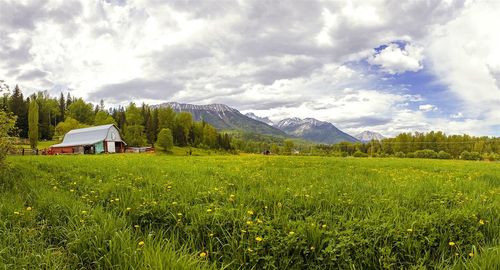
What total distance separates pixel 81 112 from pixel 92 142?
7193 cm

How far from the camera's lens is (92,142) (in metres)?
71.8

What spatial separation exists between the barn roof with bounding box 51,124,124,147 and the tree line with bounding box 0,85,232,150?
19.3 metres

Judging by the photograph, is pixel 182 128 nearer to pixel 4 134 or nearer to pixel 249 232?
pixel 4 134

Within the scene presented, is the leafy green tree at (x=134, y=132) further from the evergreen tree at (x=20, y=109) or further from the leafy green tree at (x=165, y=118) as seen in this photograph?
the evergreen tree at (x=20, y=109)

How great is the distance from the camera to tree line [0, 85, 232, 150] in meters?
102

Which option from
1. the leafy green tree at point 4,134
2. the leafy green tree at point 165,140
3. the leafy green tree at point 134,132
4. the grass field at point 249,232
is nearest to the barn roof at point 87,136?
the leafy green tree at point 165,140

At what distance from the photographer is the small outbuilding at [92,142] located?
71938 mm

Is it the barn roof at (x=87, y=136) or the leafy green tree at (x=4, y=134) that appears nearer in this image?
the leafy green tree at (x=4, y=134)

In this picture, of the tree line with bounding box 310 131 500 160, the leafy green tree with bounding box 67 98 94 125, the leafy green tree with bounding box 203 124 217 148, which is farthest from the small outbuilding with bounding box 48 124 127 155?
the tree line with bounding box 310 131 500 160

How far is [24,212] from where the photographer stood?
592 centimetres

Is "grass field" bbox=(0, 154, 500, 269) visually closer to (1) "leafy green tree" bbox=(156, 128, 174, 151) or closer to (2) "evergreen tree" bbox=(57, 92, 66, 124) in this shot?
(1) "leafy green tree" bbox=(156, 128, 174, 151)

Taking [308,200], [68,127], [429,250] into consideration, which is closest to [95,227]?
[308,200]

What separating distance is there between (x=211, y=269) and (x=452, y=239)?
13.6ft

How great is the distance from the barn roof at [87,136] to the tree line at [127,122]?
19320 mm
